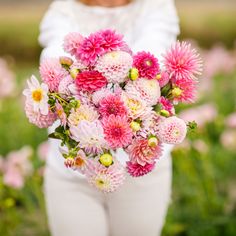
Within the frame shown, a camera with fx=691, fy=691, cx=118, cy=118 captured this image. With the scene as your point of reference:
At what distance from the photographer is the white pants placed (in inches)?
73.7

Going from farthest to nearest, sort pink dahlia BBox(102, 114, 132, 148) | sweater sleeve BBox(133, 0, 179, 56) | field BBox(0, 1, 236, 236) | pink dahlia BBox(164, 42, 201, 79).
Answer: field BBox(0, 1, 236, 236) → sweater sleeve BBox(133, 0, 179, 56) → pink dahlia BBox(164, 42, 201, 79) → pink dahlia BBox(102, 114, 132, 148)

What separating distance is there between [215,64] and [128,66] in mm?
2555

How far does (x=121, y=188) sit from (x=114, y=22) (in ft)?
1.56

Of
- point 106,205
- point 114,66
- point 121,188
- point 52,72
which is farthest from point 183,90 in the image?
point 106,205

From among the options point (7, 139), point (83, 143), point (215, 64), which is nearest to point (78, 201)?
point (83, 143)

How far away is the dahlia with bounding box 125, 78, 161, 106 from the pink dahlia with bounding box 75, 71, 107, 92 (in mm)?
58

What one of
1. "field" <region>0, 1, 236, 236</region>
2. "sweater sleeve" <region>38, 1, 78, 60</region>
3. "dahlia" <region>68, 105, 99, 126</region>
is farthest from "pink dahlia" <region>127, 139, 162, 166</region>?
"field" <region>0, 1, 236, 236</region>

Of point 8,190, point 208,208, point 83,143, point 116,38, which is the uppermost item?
point 116,38

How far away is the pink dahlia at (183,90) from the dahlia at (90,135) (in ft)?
0.68

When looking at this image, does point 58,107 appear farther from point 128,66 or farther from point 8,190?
point 8,190

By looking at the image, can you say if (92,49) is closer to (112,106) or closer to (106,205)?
(112,106)

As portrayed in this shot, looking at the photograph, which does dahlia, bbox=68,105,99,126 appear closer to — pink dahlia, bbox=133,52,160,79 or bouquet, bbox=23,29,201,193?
bouquet, bbox=23,29,201,193

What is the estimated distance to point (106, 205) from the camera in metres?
1.94

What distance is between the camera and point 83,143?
147 centimetres
